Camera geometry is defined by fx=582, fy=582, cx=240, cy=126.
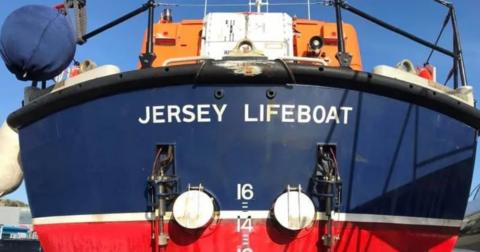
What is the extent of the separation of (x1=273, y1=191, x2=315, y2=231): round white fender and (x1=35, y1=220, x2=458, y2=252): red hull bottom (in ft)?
0.38

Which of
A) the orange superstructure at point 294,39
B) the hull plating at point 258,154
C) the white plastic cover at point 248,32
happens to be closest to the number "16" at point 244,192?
the hull plating at point 258,154

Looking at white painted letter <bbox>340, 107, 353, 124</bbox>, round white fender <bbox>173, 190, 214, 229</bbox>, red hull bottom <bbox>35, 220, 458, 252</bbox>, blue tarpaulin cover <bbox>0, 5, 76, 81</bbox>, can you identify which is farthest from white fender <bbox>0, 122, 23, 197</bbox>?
white painted letter <bbox>340, 107, 353, 124</bbox>

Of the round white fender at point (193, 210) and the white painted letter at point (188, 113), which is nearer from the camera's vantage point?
the round white fender at point (193, 210)

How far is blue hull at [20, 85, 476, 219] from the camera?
167 inches

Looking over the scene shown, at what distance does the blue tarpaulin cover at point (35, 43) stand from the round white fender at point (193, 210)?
1591 millimetres

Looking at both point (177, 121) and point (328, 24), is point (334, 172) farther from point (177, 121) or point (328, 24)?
point (328, 24)

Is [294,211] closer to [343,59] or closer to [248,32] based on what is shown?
[343,59]

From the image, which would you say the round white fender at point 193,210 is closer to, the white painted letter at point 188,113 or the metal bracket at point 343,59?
the white painted letter at point 188,113

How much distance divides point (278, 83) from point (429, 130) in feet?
4.07

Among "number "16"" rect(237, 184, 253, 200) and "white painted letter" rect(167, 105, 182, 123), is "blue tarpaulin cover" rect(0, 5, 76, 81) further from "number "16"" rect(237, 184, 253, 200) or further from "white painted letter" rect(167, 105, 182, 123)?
"number "16"" rect(237, 184, 253, 200)

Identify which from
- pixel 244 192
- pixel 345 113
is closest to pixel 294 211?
pixel 244 192

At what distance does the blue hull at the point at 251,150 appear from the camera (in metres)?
4.23

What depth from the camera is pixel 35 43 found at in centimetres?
454

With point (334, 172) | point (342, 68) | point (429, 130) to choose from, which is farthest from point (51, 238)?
point (429, 130)
